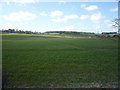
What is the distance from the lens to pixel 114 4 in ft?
11.7

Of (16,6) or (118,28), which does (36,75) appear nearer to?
(16,6)

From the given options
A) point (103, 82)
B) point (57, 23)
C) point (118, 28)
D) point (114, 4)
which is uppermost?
point (114, 4)

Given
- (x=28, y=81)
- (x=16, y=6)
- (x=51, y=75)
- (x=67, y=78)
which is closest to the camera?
(x=28, y=81)

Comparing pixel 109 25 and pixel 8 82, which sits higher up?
pixel 109 25

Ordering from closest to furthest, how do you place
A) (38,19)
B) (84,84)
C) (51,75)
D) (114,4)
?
1. (84,84)
2. (51,75)
3. (114,4)
4. (38,19)

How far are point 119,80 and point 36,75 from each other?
1978 millimetres

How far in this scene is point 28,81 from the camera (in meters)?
2.45

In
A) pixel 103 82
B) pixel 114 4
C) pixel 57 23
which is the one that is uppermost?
pixel 114 4

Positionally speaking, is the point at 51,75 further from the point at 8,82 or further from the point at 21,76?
the point at 8,82

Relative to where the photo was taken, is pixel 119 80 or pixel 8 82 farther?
pixel 119 80

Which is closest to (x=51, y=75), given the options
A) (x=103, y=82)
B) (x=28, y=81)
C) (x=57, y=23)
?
(x=28, y=81)

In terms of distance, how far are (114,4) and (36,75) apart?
3.25 metres

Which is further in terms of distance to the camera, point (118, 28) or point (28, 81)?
point (118, 28)

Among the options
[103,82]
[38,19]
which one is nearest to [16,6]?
[38,19]
